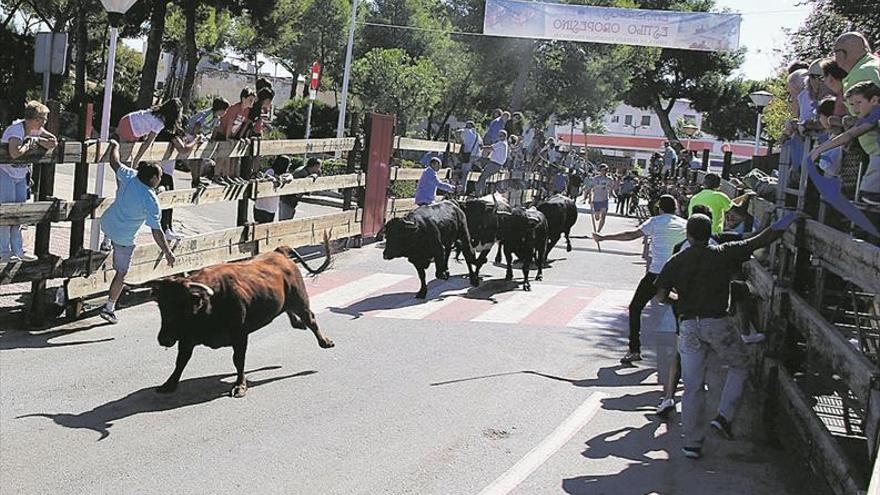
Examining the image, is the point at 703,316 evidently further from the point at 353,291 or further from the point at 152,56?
the point at 152,56

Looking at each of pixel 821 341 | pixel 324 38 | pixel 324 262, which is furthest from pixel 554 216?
pixel 324 38

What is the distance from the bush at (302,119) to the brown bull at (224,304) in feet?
110

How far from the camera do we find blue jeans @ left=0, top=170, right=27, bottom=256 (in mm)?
9969

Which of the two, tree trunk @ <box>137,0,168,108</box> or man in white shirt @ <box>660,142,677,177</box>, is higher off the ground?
tree trunk @ <box>137,0,168,108</box>

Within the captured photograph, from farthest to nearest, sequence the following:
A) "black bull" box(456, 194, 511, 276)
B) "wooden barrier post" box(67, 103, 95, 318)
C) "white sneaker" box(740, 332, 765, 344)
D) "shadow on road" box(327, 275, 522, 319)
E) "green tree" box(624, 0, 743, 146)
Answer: "green tree" box(624, 0, 743, 146) → "black bull" box(456, 194, 511, 276) → "shadow on road" box(327, 275, 522, 319) → "wooden barrier post" box(67, 103, 95, 318) → "white sneaker" box(740, 332, 765, 344)

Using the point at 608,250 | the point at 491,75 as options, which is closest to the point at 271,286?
the point at 608,250

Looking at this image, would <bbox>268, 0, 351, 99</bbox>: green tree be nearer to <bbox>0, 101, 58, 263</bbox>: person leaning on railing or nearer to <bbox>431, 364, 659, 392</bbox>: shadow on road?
<bbox>0, 101, 58, 263</bbox>: person leaning on railing

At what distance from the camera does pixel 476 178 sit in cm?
2248

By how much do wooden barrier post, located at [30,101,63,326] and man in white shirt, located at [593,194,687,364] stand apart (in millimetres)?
5640

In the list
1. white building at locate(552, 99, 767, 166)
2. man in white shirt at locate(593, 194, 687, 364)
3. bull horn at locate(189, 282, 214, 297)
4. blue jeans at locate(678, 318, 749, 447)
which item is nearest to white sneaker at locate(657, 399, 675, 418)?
blue jeans at locate(678, 318, 749, 447)

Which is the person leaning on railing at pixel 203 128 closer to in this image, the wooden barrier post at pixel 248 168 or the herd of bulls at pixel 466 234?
the wooden barrier post at pixel 248 168

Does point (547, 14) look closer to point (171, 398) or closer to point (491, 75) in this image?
point (491, 75)

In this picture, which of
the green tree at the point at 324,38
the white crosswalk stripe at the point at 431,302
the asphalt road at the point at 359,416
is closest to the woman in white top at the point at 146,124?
Answer: the asphalt road at the point at 359,416

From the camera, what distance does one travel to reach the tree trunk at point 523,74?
45.2 meters
